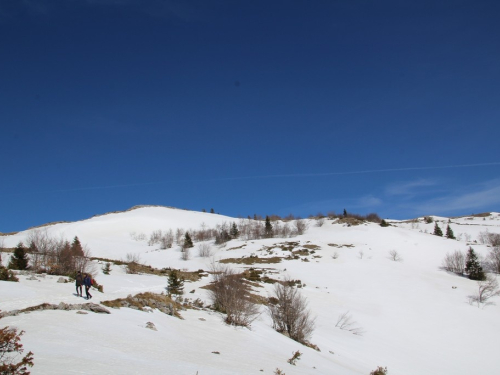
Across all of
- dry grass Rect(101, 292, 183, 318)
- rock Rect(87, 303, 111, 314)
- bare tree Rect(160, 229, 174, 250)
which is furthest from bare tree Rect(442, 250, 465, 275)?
bare tree Rect(160, 229, 174, 250)

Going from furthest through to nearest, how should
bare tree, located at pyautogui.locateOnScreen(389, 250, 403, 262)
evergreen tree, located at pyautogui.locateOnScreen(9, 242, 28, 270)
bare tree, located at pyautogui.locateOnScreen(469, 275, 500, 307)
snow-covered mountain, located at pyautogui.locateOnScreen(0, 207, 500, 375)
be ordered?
1. bare tree, located at pyautogui.locateOnScreen(389, 250, 403, 262)
2. bare tree, located at pyautogui.locateOnScreen(469, 275, 500, 307)
3. evergreen tree, located at pyautogui.locateOnScreen(9, 242, 28, 270)
4. snow-covered mountain, located at pyautogui.locateOnScreen(0, 207, 500, 375)

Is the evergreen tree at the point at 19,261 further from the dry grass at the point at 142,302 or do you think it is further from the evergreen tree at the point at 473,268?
the evergreen tree at the point at 473,268

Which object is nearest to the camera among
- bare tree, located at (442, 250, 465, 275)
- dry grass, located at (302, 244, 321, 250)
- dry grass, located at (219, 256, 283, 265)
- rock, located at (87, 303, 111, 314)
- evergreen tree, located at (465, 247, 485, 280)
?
rock, located at (87, 303, 111, 314)

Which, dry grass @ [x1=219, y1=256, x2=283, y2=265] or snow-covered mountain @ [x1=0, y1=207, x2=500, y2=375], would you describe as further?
dry grass @ [x1=219, y1=256, x2=283, y2=265]

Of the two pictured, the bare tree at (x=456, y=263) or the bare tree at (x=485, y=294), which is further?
the bare tree at (x=456, y=263)

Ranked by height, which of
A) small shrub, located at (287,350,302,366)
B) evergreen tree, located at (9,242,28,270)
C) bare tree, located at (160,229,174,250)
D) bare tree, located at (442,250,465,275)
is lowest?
small shrub, located at (287,350,302,366)

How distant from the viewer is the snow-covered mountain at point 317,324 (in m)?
8.22

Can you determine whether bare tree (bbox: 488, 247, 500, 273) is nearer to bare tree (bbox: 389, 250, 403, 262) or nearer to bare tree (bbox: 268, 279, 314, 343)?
bare tree (bbox: 389, 250, 403, 262)

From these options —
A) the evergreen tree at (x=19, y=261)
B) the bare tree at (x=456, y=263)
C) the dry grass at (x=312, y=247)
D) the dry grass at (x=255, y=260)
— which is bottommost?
the bare tree at (x=456, y=263)

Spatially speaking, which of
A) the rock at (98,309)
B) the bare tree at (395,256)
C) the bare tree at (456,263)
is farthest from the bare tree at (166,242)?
the rock at (98,309)

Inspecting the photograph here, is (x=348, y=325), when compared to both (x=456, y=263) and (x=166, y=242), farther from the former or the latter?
(x=166, y=242)

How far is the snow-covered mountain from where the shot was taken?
8219 mm

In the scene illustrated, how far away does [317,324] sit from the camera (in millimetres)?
23516

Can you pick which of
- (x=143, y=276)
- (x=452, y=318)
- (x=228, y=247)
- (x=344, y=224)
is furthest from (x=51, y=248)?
(x=344, y=224)
